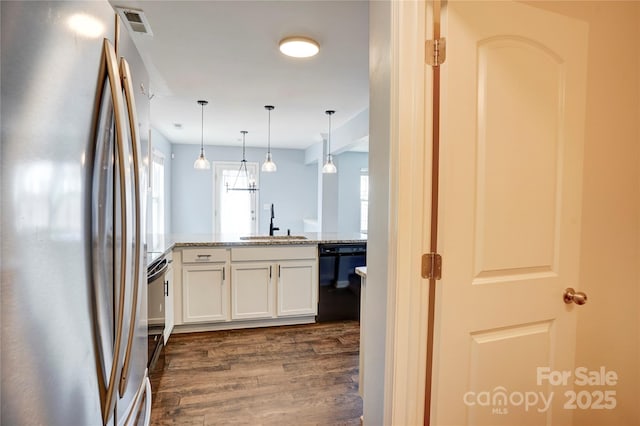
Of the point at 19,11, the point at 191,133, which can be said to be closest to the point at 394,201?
the point at 19,11

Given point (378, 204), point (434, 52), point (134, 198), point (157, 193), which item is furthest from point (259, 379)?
point (157, 193)

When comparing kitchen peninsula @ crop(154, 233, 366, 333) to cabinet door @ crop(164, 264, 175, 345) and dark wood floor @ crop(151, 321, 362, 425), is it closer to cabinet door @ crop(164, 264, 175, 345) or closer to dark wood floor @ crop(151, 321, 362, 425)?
cabinet door @ crop(164, 264, 175, 345)

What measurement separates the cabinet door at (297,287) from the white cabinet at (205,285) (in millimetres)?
527

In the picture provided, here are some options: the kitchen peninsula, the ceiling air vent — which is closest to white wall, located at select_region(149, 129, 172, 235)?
the kitchen peninsula

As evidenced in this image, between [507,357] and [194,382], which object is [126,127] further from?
[194,382]

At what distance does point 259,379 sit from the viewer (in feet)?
7.84

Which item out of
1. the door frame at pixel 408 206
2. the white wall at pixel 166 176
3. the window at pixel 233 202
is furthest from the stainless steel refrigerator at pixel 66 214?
the window at pixel 233 202

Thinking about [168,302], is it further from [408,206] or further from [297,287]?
[408,206]

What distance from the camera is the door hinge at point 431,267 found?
1202 millimetres

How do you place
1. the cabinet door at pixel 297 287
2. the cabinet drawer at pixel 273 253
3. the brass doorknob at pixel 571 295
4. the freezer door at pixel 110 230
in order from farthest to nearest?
the cabinet door at pixel 297 287
the cabinet drawer at pixel 273 253
the brass doorknob at pixel 571 295
the freezer door at pixel 110 230

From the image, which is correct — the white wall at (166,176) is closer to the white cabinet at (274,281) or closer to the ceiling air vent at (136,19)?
the white cabinet at (274,281)

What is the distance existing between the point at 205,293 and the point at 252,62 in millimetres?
2112

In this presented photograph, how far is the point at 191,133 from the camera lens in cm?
602

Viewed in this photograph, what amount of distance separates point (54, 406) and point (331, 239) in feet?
9.96
